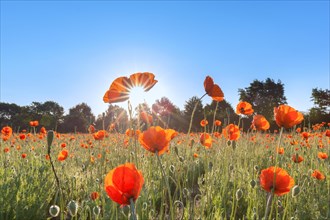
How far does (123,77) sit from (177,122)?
65.7 feet

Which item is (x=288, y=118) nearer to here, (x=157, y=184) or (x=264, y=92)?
(x=157, y=184)

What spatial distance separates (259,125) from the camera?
8.50 feet

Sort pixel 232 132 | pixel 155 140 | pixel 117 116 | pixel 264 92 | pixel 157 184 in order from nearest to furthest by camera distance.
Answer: pixel 155 140, pixel 232 132, pixel 117 116, pixel 157 184, pixel 264 92

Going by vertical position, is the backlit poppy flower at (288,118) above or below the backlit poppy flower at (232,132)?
above

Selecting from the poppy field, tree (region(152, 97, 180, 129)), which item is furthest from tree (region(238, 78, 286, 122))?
the poppy field

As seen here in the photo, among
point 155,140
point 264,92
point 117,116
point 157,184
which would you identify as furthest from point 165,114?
point 264,92

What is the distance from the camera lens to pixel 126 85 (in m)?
1.58

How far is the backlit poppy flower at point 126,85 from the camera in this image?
157cm

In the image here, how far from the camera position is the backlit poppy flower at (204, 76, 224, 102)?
184cm

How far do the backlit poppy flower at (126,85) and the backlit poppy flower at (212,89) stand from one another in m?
0.34

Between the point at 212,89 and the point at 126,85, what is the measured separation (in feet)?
1.67

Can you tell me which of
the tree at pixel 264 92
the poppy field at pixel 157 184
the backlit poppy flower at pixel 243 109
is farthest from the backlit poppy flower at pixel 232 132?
the tree at pixel 264 92

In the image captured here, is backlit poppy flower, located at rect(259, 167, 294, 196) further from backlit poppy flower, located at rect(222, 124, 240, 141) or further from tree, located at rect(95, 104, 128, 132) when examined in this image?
tree, located at rect(95, 104, 128, 132)

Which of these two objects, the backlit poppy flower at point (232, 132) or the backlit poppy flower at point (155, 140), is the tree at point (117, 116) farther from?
the backlit poppy flower at point (155, 140)
